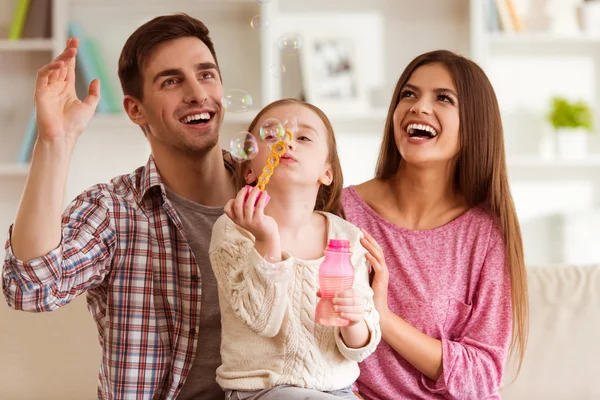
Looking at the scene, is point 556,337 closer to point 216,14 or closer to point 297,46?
point 297,46

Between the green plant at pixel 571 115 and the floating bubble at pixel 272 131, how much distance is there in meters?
2.49

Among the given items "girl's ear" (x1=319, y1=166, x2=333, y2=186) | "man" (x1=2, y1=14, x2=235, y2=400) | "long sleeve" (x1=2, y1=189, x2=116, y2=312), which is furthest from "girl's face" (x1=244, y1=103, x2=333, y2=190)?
"long sleeve" (x1=2, y1=189, x2=116, y2=312)

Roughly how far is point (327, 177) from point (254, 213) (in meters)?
0.35

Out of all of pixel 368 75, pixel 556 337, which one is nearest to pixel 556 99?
pixel 368 75

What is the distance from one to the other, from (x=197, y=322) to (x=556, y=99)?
2.54m

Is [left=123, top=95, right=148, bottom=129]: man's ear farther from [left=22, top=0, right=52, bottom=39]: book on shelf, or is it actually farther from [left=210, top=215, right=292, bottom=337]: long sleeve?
[left=22, top=0, right=52, bottom=39]: book on shelf

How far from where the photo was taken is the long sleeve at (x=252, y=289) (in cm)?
141

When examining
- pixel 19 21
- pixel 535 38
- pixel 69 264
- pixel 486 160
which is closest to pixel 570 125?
pixel 535 38

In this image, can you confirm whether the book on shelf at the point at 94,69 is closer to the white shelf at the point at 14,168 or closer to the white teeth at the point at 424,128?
the white shelf at the point at 14,168

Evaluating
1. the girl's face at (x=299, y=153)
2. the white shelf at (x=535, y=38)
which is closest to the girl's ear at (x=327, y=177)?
the girl's face at (x=299, y=153)

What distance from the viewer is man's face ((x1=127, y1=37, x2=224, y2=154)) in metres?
1.81

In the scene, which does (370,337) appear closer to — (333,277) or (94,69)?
(333,277)

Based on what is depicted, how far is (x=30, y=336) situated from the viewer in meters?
2.05

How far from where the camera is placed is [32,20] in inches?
139
